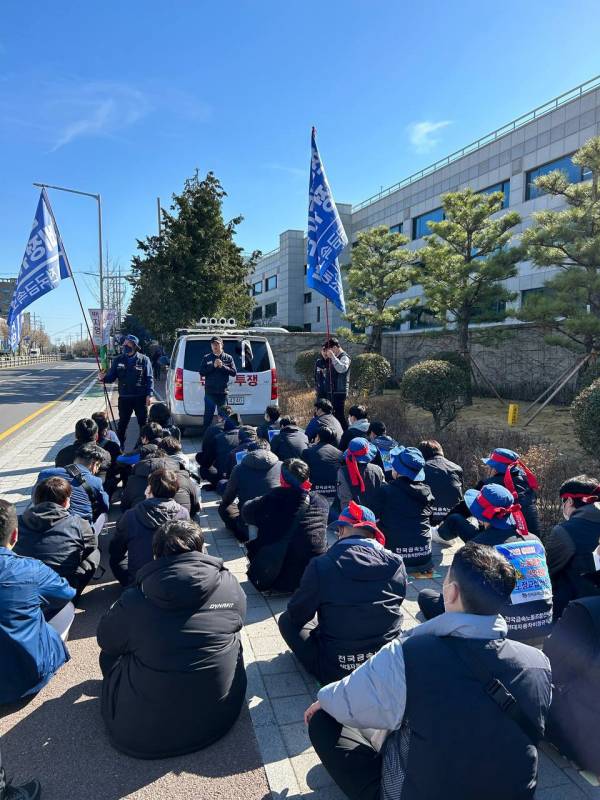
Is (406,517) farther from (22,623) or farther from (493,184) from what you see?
(493,184)

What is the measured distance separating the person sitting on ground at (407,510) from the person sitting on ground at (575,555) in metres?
1.51

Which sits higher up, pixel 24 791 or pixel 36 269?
pixel 36 269

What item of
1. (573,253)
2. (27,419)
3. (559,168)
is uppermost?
(559,168)

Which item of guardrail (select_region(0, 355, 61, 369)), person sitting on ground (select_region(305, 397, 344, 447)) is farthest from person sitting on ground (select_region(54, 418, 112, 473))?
guardrail (select_region(0, 355, 61, 369))

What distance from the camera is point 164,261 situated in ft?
71.5

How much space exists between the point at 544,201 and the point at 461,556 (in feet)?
86.9

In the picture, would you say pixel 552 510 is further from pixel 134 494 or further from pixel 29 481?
pixel 29 481

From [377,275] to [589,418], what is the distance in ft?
Result: 51.3

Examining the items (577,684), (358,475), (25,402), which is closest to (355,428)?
(358,475)

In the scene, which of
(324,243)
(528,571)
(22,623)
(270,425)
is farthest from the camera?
(324,243)

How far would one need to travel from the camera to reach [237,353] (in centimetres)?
1062

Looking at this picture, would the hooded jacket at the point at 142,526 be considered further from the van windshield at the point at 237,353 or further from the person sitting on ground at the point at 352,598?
the van windshield at the point at 237,353

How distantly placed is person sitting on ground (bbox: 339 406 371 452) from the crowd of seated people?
229 cm

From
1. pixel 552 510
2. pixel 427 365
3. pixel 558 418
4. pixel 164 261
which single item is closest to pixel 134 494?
pixel 552 510
